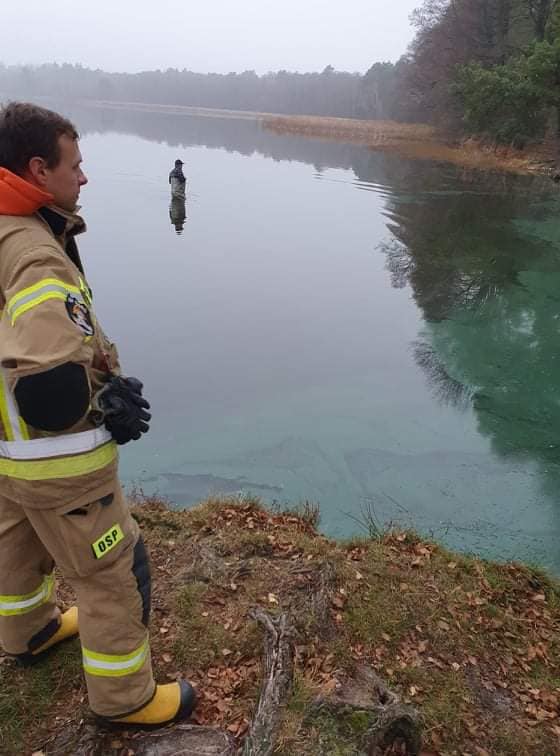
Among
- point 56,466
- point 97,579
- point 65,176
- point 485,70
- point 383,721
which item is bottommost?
point 383,721

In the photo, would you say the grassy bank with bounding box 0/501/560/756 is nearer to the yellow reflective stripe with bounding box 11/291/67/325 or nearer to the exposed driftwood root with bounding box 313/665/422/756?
the exposed driftwood root with bounding box 313/665/422/756

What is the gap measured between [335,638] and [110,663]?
1.37m

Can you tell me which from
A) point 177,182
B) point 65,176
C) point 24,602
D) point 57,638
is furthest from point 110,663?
point 177,182

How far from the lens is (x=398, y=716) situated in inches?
89.2

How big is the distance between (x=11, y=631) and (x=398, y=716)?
1.66m

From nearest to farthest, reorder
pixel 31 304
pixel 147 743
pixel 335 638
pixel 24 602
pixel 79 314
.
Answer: pixel 31 304 → pixel 79 314 → pixel 147 743 → pixel 24 602 → pixel 335 638

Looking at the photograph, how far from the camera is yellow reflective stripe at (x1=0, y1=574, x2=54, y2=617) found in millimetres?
2285

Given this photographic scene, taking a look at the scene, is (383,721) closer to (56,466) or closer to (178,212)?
(56,466)

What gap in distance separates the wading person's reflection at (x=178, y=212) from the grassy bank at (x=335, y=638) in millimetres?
13359

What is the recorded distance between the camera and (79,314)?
5.52 feet

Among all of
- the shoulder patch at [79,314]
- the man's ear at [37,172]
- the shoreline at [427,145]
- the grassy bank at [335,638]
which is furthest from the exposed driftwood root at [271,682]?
the shoreline at [427,145]

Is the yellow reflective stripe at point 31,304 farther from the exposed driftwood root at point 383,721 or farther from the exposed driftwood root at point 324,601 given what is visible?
the exposed driftwood root at point 324,601

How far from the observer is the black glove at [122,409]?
71.0 inches

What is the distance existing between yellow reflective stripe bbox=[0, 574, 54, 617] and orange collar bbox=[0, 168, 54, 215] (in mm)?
1524
